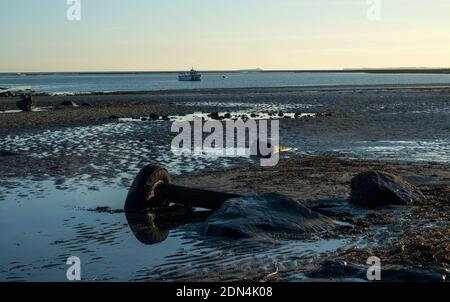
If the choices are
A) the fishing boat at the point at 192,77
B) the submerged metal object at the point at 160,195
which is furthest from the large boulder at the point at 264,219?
the fishing boat at the point at 192,77

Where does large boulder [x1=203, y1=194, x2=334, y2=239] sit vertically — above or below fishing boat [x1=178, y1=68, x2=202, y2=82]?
below

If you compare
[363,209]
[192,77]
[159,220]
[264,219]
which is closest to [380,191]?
[363,209]

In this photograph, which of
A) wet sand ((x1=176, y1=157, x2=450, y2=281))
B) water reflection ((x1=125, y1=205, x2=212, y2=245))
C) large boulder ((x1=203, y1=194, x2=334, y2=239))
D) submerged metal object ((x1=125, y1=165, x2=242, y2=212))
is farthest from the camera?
submerged metal object ((x1=125, y1=165, x2=242, y2=212))

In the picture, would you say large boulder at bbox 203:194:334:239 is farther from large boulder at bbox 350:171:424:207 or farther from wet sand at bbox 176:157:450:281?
large boulder at bbox 350:171:424:207

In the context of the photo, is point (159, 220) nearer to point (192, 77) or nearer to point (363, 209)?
point (363, 209)

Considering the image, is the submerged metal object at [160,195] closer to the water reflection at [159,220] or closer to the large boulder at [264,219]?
the water reflection at [159,220]

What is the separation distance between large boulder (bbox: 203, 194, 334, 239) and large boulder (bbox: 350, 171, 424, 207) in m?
1.68

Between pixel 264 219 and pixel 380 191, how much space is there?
3.07m

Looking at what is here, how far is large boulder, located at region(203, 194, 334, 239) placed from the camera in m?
9.23

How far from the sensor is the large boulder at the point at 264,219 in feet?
30.3

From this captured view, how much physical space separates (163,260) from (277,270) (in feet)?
5.41

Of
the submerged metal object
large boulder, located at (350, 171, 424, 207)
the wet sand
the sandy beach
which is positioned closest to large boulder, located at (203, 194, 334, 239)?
the sandy beach

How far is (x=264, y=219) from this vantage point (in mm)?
9570
